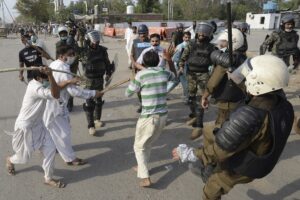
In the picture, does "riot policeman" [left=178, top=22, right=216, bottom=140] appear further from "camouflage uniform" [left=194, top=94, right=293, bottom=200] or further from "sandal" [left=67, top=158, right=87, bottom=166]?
Answer: "camouflage uniform" [left=194, top=94, right=293, bottom=200]

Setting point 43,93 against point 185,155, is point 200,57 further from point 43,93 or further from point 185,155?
point 185,155

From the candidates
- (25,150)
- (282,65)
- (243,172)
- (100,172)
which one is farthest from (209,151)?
(25,150)

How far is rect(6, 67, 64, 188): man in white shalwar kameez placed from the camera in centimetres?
414

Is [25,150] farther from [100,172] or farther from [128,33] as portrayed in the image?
[128,33]

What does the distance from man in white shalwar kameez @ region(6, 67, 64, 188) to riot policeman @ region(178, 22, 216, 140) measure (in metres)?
2.66

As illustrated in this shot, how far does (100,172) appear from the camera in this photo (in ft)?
15.6

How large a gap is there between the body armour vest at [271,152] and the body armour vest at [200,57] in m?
3.40

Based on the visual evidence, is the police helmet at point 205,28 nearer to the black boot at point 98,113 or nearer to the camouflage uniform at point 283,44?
the camouflage uniform at point 283,44

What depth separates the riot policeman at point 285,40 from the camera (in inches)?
286

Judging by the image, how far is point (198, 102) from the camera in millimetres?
6598

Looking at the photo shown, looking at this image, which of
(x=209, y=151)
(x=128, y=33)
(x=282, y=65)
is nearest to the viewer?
(x=282, y=65)

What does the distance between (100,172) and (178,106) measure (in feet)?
11.6

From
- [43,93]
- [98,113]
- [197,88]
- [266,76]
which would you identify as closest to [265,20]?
[197,88]

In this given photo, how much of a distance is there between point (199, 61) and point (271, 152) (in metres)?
3.62
